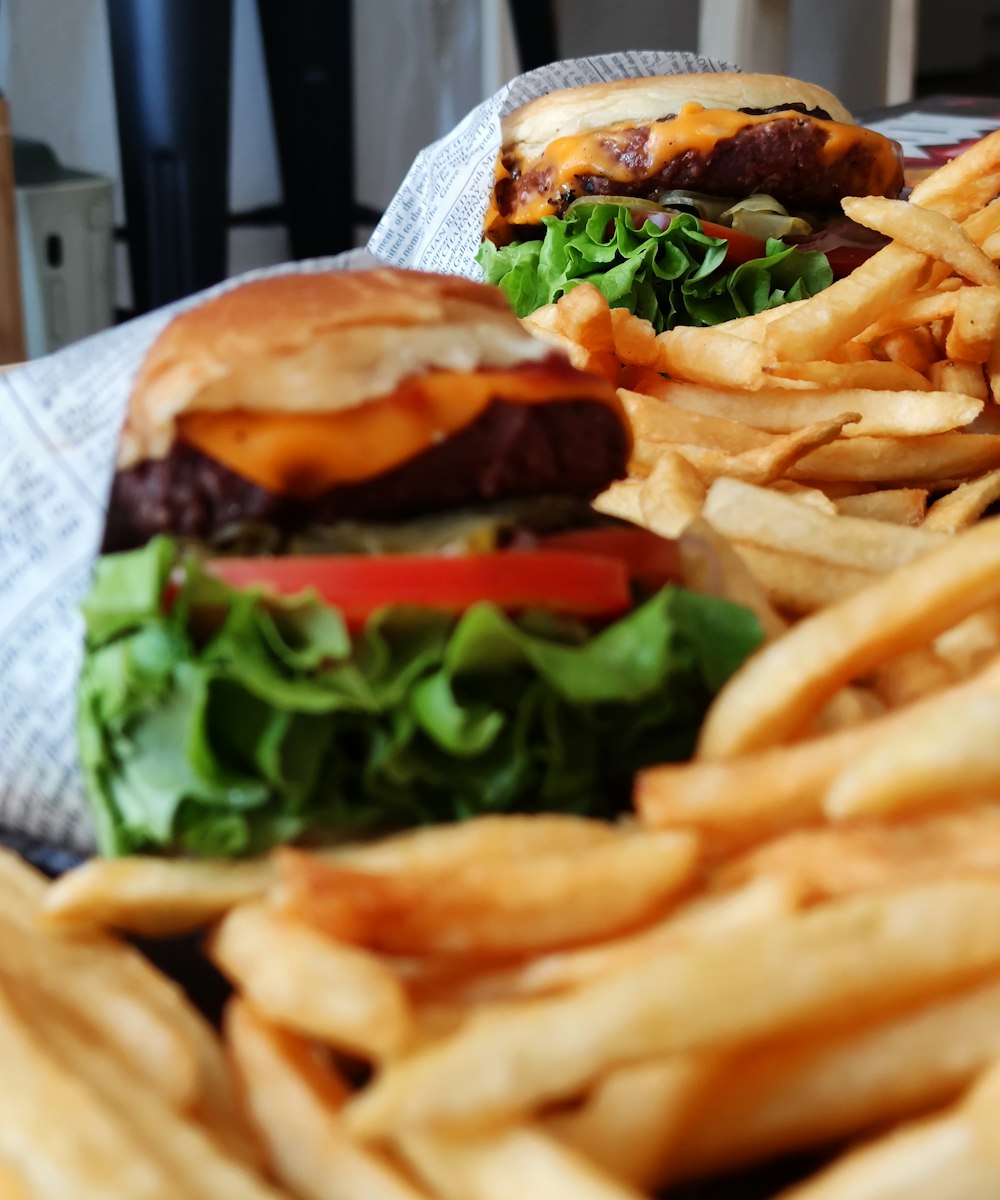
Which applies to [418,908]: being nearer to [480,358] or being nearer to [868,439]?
[480,358]

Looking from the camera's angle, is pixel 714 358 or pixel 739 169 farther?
pixel 739 169

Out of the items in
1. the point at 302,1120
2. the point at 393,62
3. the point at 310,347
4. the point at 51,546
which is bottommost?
the point at 302,1120

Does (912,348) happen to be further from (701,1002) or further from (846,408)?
(701,1002)

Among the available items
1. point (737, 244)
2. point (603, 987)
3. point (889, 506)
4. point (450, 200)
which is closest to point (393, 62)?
point (450, 200)

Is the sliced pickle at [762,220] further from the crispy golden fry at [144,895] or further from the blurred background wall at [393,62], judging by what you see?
the blurred background wall at [393,62]

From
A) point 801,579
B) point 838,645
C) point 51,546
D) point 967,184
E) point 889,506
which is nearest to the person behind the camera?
point 838,645
